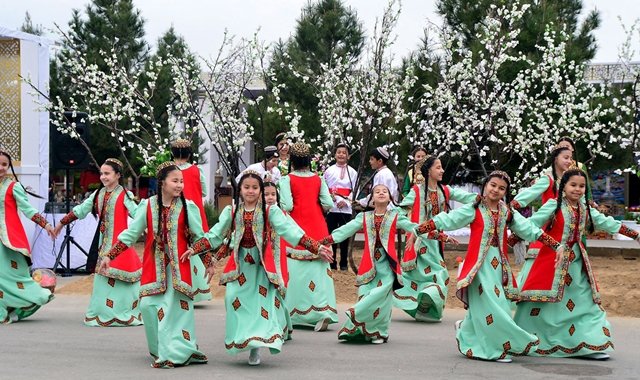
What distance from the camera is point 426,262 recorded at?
Answer: 1113 cm

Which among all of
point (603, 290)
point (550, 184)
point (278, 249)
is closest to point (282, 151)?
point (550, 184)

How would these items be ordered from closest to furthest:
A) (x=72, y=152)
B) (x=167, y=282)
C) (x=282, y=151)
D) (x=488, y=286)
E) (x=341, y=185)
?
(x=167, y=282) < (x=488, y=286) < (x=282, y=151) < (x=341, y=185) < (x=72, y=152)

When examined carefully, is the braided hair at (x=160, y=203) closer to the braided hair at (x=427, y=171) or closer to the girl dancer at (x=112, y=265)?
the girl dancer at (x=112, y=265)

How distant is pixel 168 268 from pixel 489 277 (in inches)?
97.8

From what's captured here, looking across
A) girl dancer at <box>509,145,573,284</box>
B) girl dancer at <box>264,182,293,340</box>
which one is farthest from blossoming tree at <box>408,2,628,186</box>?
girl dancer at <box>264,182,293,340</box>

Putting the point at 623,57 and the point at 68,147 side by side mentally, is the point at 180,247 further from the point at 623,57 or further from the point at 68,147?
the point at 623,57

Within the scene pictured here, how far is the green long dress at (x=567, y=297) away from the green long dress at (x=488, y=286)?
0.22m

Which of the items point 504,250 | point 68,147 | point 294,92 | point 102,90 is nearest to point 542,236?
point 504,250

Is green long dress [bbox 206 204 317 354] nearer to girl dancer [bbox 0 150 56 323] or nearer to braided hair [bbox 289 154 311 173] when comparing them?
braided hair [bbox 289 154 311 173]

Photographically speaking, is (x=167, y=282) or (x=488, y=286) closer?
(x=167, y=282)

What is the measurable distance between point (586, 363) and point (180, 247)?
3229 millimetres

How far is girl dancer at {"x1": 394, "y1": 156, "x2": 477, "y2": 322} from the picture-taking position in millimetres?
11016

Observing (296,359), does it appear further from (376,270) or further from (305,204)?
(305,204)

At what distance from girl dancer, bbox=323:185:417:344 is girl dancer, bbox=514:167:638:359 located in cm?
120
